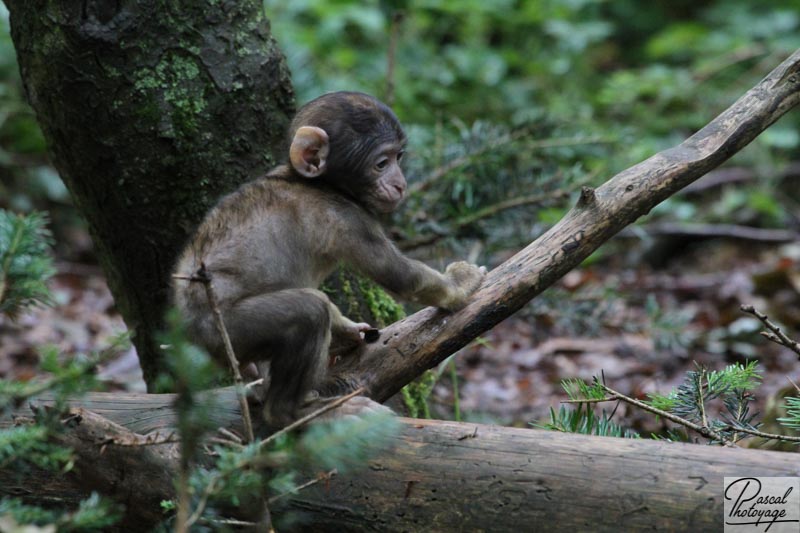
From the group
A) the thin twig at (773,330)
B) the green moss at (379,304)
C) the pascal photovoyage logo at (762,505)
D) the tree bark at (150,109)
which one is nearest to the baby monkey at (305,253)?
the tree bark at (150,109)

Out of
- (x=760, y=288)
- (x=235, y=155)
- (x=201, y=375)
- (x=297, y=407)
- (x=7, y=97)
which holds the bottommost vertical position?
(x=760, y=288)

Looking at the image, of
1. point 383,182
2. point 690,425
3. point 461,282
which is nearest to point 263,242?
point 383,182

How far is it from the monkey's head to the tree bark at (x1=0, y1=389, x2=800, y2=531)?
4.80 feet

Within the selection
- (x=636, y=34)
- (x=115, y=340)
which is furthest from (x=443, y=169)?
(x=636, y=34)

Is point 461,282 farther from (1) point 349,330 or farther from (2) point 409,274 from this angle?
(1) point 349,330

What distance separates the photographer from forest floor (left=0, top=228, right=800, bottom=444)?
629 centimetres

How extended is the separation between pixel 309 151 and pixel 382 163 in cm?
38

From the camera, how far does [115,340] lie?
8.11 ft

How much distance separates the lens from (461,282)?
3.97 m

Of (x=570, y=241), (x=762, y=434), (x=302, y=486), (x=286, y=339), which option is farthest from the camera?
(x=570, y=241)

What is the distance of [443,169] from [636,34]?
9277 mm

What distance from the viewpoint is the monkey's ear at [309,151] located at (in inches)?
169

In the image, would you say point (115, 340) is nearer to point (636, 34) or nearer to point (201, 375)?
point (201, 375)

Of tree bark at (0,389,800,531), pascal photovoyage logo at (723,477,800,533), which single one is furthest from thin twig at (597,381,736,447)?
pascal photovoyage logo at (723,477,800,533)
